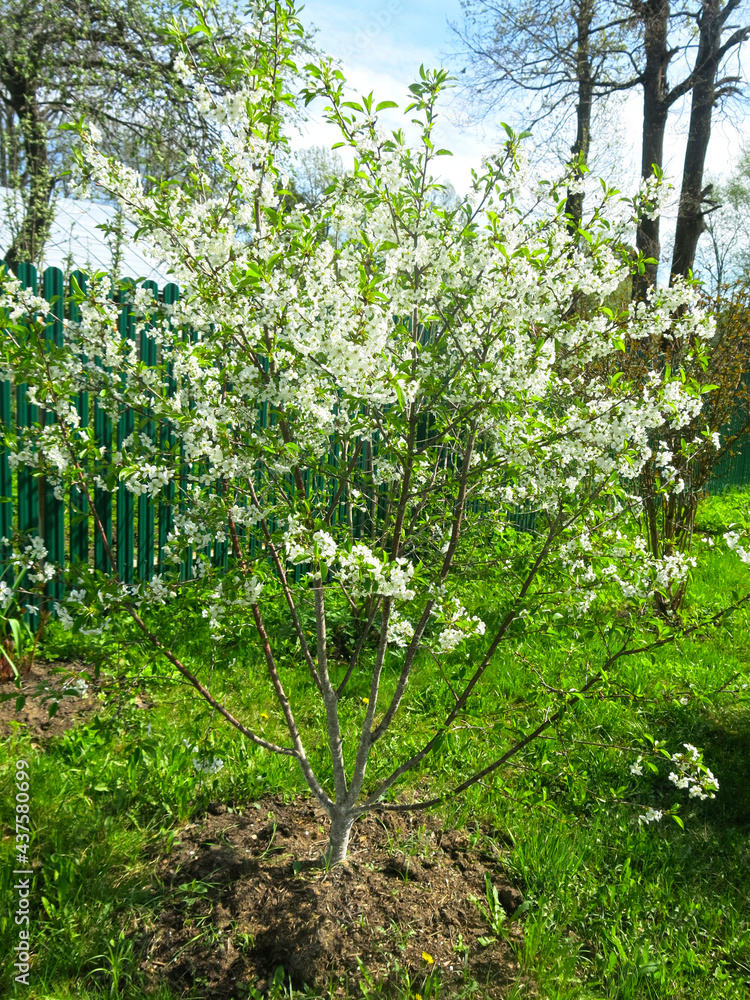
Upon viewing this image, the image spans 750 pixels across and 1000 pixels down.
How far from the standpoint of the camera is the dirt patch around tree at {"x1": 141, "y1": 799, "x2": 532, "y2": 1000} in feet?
6.75

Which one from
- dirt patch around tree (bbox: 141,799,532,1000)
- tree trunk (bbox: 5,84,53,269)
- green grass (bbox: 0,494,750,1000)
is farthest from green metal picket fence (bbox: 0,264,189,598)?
tree trunk (bbox: 5,84,53,269)

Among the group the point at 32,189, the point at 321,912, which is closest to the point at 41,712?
the point at 321,912

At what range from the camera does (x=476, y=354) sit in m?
2.22

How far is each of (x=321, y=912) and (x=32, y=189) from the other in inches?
392

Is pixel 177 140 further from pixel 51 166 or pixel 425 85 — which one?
pixel 425 85

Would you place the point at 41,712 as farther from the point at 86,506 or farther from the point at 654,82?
the point at 654,82

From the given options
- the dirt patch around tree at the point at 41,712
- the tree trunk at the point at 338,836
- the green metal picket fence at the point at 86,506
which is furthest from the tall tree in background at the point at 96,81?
the tree trunk at the point at 338,836

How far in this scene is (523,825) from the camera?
9.07ft

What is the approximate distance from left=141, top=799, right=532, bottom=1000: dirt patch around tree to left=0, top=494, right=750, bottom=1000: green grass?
0.27 ft

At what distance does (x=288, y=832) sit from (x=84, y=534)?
8.81 feet

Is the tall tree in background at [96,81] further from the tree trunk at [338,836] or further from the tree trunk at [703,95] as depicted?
the tree trunk at [338,836]

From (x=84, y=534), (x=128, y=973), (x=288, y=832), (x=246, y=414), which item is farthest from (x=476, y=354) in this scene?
(x=84, y=534)

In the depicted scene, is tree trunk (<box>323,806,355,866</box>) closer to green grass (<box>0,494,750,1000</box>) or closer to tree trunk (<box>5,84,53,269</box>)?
green grass (<box>0,494,750,1000</box>)

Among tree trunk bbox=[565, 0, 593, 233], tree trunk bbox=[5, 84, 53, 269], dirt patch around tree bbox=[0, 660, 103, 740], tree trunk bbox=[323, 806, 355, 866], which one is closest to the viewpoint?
tree trunk bbox=[323, 806, 355, 866]
